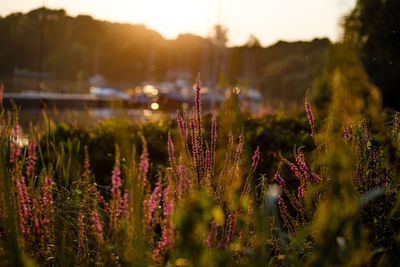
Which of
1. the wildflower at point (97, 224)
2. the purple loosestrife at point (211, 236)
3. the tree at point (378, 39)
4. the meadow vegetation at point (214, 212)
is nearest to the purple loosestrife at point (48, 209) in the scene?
the meadow vegetation at point (214, 212)

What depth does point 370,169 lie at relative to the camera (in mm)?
2686

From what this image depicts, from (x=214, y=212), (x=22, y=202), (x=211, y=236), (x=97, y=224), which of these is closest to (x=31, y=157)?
(x=22, y=202)

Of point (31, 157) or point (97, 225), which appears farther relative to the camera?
point (31, 157)

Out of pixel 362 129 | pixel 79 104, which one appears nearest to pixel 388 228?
pixel 362 129

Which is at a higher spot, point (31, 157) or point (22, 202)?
point (31, 157)

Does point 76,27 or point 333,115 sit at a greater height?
point 76,27

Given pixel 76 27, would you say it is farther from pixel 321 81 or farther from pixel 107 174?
pixel 107 174

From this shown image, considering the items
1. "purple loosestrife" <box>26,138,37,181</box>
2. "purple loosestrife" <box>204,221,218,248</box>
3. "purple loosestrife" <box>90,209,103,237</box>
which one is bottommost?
"purple loosestrife" <box>90,209,103,237</box>

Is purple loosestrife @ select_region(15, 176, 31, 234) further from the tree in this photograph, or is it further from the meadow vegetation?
the tree

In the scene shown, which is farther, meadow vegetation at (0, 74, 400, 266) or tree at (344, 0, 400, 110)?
tree at (344, 0, 400, 110)

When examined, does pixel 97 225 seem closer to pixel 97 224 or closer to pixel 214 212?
pixel 97 224

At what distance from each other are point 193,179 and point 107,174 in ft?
7.83

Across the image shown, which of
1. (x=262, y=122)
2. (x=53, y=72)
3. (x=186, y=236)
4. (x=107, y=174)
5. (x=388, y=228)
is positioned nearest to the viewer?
(x=186, y=236)

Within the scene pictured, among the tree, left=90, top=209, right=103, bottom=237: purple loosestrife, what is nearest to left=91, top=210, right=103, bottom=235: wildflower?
left=90, top=209, right=103, bottom=237: purple loosestrife
